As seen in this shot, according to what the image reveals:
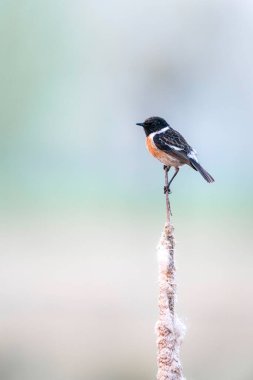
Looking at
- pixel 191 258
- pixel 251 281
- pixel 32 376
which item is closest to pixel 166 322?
pixel 32 376

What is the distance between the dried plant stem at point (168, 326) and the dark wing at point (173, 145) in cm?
314

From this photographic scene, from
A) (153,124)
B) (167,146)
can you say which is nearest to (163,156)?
(167,146)

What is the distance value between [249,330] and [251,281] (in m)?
6.00

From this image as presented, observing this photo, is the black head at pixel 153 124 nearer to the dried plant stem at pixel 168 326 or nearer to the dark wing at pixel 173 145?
the dark wing at pixel 173 145

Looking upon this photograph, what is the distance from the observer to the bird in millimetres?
6117

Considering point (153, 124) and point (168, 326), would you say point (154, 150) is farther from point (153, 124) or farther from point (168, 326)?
point (168, 326)

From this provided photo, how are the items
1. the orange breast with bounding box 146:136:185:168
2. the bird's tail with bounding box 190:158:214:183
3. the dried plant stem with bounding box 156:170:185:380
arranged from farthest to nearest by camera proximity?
the orange breast with bounding box 146:136:185:168 < the bird's tail with bounding box 190:158:214:183 < the dried plant stem with bounding box 156:170:185:380

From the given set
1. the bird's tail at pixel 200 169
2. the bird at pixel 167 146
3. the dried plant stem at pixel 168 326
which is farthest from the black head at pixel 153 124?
the dried plant stem at pixel 168 326

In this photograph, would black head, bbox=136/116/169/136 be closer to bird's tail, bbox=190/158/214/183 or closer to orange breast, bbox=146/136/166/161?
orange breast, bbox=146/136/166/161

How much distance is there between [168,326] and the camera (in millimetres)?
2822

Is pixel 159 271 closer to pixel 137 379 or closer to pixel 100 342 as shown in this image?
pixel 137 379

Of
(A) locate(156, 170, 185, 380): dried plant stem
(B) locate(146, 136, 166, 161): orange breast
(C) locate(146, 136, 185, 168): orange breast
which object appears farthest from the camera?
(B) locate(146, 136, 166, 161): orange breast

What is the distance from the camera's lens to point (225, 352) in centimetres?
1595

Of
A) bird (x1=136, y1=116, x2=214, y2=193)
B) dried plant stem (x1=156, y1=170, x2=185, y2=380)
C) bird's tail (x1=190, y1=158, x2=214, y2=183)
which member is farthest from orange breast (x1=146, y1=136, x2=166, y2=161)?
dried plant stem (x1=156, y1=170, x2=185, y2=380)
